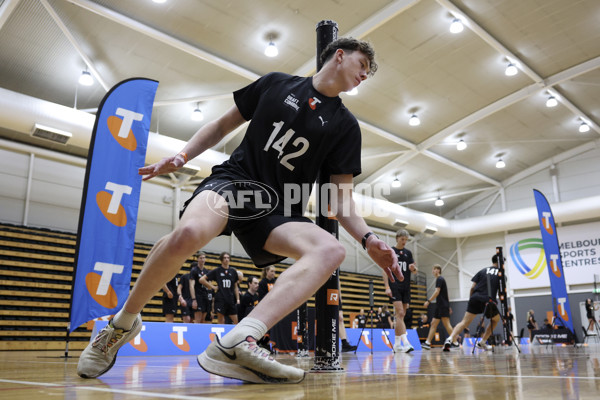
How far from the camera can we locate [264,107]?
2109 millimetres

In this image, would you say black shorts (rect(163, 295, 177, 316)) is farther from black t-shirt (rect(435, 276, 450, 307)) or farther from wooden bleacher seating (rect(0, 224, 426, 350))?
black t-shirt (rect(435, 276, 450, 307))

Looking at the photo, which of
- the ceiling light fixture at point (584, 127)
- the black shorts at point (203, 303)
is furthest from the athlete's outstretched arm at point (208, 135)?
the ceiling light fixture at point (584, 127)

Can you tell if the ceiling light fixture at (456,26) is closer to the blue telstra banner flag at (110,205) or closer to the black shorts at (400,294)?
the black shorts at (400,294)

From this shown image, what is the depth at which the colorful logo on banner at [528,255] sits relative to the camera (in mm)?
20156

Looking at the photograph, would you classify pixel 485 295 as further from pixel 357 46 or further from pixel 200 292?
pixel 357 46

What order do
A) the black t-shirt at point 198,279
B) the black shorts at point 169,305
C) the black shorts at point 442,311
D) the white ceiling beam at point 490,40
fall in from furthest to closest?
the white ceiling beam at point 490,40 < the black shorts at point 442,311 < the black shorts at point 169,305 < the black t-shirt at point 198,279

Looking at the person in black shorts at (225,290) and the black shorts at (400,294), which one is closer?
the black shorts at (400,294)

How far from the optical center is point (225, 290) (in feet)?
29.9

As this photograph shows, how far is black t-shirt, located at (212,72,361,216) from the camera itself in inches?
79.9

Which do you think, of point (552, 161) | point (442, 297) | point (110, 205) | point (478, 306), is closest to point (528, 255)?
point (552, 161)

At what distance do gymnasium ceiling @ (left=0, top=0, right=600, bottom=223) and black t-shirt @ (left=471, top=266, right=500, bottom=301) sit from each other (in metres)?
→ 5.35

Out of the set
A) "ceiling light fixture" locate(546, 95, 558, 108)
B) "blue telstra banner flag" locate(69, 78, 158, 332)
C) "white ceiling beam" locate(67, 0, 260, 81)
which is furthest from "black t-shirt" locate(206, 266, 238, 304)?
"ceiling light fixture" locate(546, 95, 558, 108)

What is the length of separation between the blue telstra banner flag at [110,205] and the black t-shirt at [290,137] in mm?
3227

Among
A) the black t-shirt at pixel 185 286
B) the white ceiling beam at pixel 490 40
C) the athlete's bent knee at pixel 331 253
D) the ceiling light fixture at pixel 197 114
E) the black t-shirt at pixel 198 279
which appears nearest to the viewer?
the athlete's bent knee at pixel 331 253
